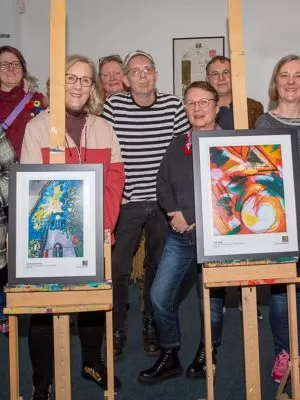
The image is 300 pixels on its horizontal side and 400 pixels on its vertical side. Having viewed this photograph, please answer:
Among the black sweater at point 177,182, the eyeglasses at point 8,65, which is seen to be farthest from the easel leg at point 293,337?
the eyeglasses at point 8,65

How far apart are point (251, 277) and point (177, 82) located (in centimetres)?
296

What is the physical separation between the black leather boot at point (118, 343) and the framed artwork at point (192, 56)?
2.52m

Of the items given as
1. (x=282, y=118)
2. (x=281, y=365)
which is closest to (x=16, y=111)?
(x=282, y=118)

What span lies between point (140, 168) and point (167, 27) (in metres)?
2.45

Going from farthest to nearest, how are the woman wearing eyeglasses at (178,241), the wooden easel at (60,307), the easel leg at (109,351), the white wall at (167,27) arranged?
the white wall at (167,27)
the woman wearing eyeglasses at (178,241)
the easel leg at (109,351)
the wooden easel at (60,307)

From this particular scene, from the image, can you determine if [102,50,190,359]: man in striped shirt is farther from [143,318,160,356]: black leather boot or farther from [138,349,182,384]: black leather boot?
[138,349,182,384]: black leather boot

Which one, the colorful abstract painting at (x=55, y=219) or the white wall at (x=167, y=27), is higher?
the white wall at (x=167, y=27)

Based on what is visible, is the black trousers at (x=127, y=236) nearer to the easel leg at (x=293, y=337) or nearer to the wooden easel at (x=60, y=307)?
the wooden easel at (x=60, y=307)

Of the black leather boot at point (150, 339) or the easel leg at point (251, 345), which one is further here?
the black leather boot at point (150, 339)

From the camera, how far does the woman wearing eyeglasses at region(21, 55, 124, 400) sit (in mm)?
1911

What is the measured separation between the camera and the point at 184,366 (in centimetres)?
245

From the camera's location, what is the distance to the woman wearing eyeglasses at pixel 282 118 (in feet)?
6.84

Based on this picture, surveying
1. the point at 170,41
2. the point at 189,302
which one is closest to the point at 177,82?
the point at 170,41

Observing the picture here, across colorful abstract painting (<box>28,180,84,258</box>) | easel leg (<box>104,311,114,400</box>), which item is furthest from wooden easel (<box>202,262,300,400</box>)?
colorful abstract painting (<box>28,180,84,258</box>)
